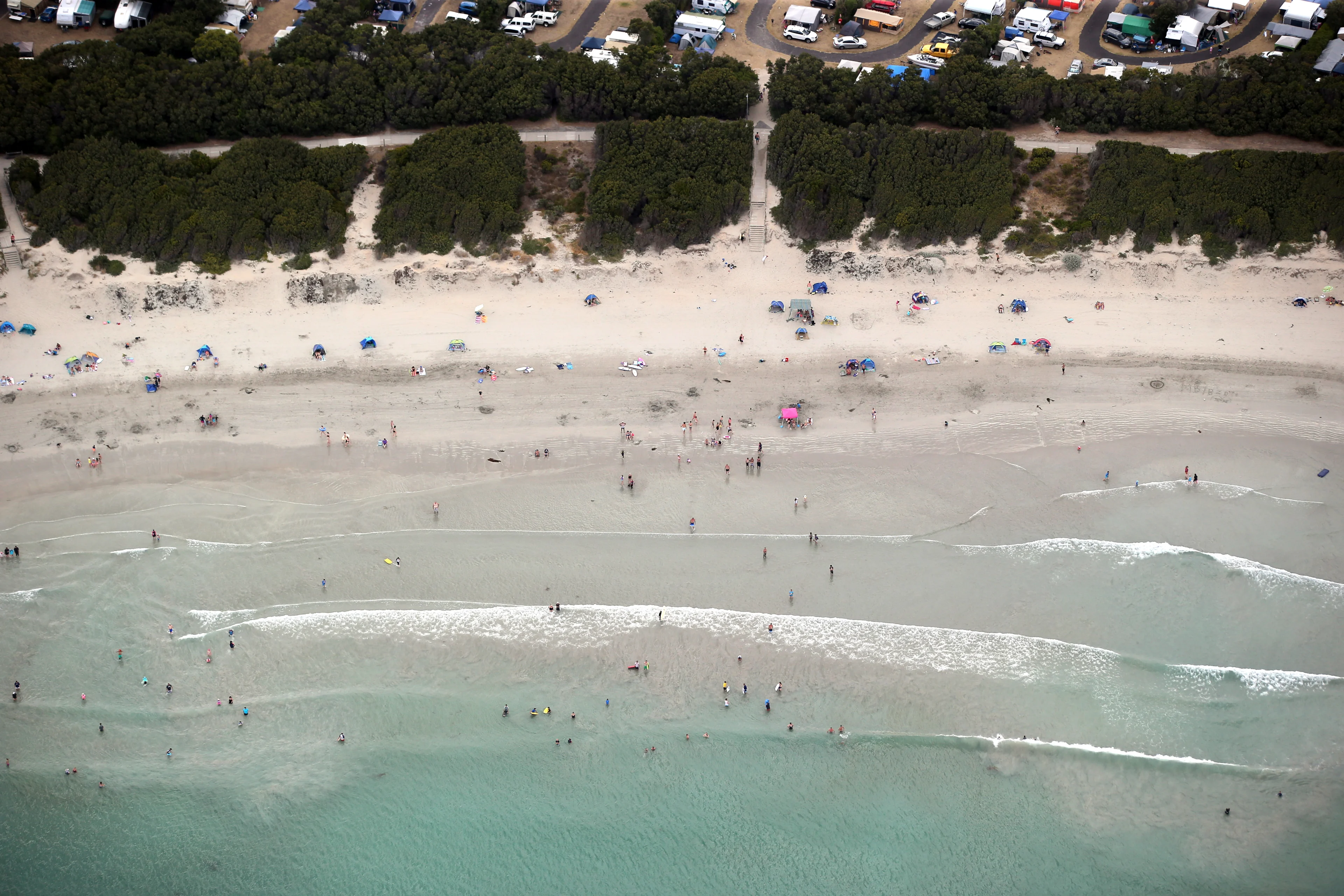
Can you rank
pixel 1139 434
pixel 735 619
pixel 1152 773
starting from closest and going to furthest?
pixel 1152 773, pixel 735 619, pixel 1139 434

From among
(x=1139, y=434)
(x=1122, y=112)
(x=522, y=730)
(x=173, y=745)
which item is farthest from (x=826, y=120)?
(x=173, y=745)

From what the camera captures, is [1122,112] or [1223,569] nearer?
[1223,569]

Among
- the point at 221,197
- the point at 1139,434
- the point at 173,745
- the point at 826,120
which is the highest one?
the point at 826,120

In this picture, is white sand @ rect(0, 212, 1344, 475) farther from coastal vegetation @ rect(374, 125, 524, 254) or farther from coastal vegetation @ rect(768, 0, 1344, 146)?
coastal vegetation @ rect(768, 0, 1344, 146)

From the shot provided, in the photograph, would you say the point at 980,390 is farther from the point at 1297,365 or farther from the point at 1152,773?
the point at 1152,773

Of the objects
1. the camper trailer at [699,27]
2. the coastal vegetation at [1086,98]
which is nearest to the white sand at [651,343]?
the coastal vegetation at [1086,98]

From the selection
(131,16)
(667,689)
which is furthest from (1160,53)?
(131,16)

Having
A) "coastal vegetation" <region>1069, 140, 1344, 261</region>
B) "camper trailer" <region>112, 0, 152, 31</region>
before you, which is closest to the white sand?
"coastal vegetation" <region>1069, 140, 1344, 261</region>
